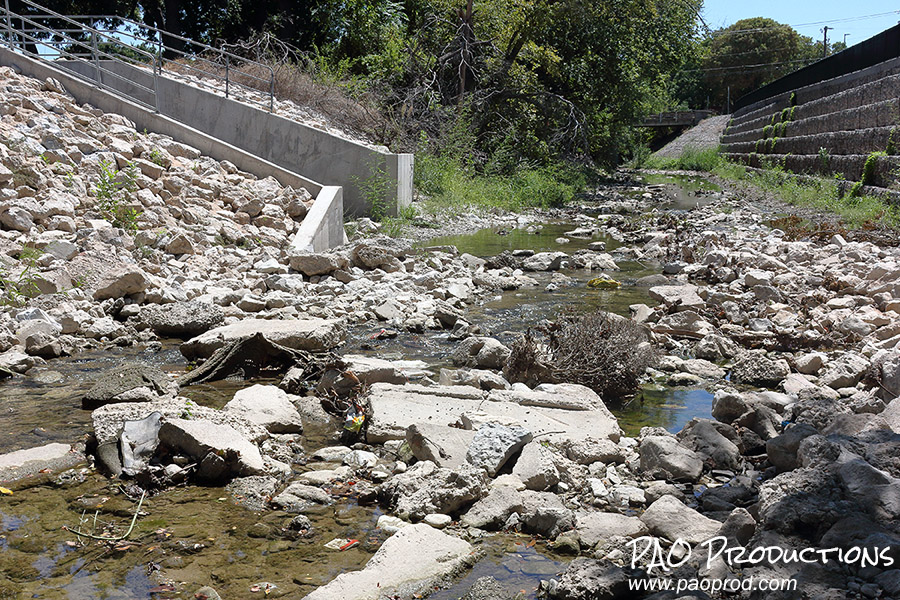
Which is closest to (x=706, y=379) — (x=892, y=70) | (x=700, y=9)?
(x=892, y=70)

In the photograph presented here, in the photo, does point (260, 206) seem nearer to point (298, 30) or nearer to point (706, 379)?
point (706, 379)

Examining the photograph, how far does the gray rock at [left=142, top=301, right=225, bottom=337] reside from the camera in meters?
6.89

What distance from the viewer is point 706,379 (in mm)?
5977

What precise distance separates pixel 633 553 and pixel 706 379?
313 cm

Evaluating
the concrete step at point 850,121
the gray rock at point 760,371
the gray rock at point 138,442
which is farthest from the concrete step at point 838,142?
the gray rock at point 138,442

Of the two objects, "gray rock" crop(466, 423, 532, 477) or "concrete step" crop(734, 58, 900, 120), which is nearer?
"gray rock" crop(466, 423, 532, 477)

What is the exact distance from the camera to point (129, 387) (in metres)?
4.98

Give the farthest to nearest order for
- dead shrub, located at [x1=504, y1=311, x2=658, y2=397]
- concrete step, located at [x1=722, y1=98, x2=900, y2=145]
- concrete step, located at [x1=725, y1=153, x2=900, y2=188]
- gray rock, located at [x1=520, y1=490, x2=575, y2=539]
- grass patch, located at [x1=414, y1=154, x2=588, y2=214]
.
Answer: grass patch, located at [x1=414, y1=154, x2=588, y2=214] < concrete step, located at [x1=722, y1=98, x2=900, y2=145] < concrete step, located at [x1=725, y1=153, x2=900, y2=188] < dead shrub, located at [x1=504, y1=311, x2=658, y2=397] < gray rock, located at [x1=520, y1=490, x2=575, y2=539]

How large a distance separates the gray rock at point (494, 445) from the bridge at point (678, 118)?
5292 centimetres

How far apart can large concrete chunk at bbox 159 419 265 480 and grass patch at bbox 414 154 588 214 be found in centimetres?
1138

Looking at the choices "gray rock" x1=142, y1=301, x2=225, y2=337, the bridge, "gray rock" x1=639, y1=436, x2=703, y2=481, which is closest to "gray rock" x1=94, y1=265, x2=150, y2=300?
"gray rock" x1=142, y1=301, x2=225, y2=337

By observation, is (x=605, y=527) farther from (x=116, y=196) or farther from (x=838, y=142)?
(x=838, y=142)

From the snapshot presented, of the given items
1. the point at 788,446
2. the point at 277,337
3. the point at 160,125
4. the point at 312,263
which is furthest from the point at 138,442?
the point at 160,125

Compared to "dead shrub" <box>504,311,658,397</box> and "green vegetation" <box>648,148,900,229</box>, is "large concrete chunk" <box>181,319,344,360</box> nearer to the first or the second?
"dead shrub" <box>504,311,658,397</box>
